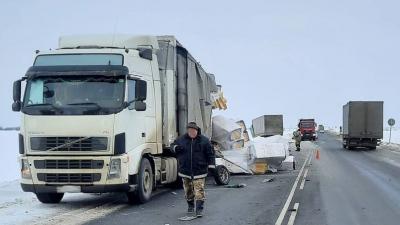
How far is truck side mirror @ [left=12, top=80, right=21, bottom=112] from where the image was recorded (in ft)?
36.1

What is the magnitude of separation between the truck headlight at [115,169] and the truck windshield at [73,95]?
99 cm

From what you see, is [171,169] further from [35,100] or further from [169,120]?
[35,100]

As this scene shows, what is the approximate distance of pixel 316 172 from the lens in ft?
67.4

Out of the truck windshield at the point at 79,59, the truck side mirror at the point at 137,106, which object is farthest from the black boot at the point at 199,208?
the truck windshield at the point at 79,59

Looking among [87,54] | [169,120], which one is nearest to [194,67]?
[169,120]

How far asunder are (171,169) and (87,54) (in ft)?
12.8

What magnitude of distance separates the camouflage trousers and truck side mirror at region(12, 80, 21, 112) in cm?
371

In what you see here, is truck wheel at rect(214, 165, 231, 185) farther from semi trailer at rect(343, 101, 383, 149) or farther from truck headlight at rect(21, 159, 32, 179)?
semi trailer at rect(343, 101, 383, 149)

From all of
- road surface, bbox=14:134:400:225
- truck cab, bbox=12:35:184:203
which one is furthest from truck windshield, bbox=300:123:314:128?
truck cab, bbox=12:35:184:203

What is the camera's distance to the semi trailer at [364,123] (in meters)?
41.2

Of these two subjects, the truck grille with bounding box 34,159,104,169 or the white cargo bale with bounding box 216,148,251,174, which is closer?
the truck grille with bounding box 34,159,104,169

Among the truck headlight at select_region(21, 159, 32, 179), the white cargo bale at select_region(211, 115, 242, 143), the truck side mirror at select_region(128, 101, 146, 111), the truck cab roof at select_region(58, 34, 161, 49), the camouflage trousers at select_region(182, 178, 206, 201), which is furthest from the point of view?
the white cargo bale at select_region(211, 115, 242, 143)

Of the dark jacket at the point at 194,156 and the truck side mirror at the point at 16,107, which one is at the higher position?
the truck side mirror at the point at 16,107

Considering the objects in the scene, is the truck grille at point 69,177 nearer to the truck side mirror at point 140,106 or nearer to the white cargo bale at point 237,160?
the truck side mirror at point 140,106
